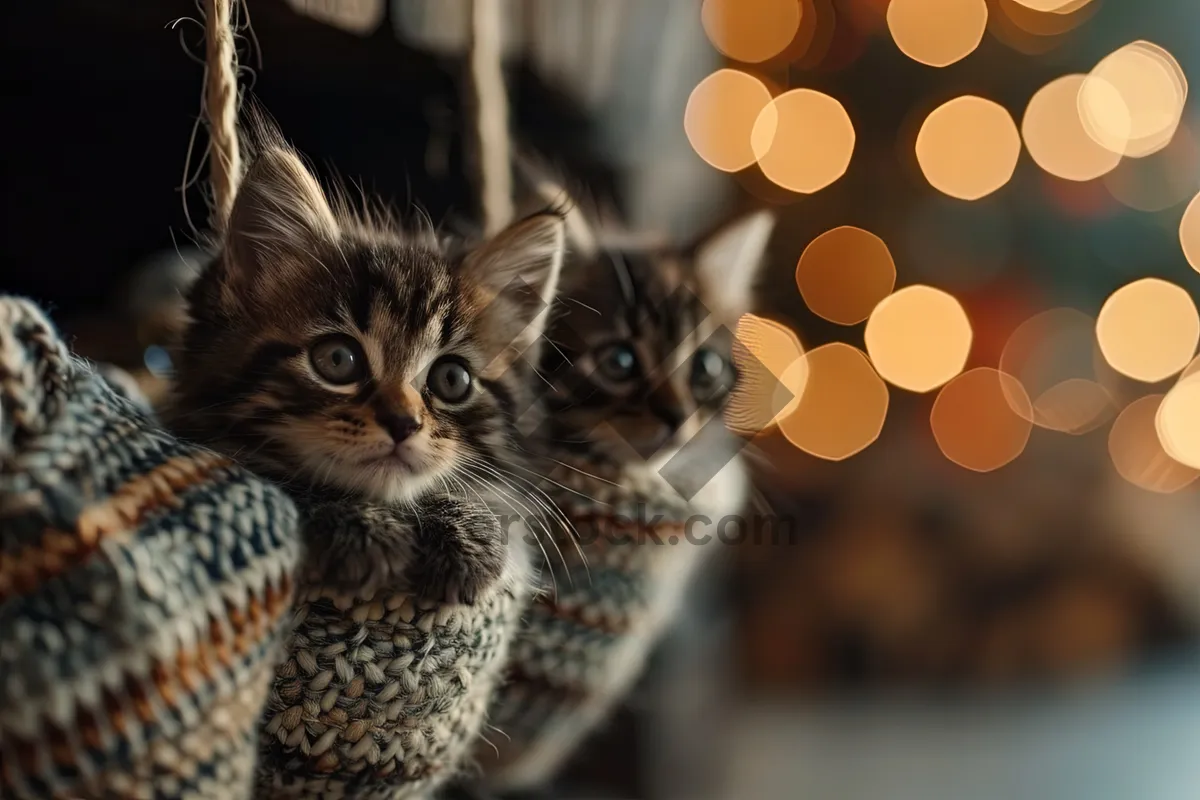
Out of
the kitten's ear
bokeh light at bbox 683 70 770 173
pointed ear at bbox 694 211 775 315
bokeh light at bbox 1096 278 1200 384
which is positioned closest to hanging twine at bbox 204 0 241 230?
the kitten's ear

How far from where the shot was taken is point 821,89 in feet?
2.57

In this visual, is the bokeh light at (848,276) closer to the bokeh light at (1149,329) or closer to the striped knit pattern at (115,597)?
the bokeh light at (1149,329)

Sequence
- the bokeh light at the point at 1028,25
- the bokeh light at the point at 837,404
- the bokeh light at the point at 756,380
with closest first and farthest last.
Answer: the bokeh light at the point at 756,380, the bokeh light at the point at 837,404, the bokeh light at the point at 1028,25

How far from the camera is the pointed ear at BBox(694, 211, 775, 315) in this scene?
1.46ft

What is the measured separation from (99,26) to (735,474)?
0.35 metres

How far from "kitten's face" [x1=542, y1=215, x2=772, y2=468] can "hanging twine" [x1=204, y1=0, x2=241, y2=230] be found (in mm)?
121

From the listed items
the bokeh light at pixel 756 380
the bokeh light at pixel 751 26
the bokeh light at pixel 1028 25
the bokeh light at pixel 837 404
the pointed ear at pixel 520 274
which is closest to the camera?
the pointed ear at pixel 520 274

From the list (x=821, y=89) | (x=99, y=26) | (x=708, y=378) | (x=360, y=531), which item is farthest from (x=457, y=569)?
(x=821, y=89)

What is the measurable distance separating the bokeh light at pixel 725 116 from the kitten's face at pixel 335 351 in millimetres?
428

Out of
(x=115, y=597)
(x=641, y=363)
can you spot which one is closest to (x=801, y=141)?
(x=641, y=363)

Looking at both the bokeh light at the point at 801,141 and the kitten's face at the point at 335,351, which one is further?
the bokeh light at the point at 801,141

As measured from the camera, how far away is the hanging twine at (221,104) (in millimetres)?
268

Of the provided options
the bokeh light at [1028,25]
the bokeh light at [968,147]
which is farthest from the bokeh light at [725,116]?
the bokeh light at [1028,25]

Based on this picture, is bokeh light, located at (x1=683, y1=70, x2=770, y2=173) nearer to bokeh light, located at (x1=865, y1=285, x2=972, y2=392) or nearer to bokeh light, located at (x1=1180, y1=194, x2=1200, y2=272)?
bokeh light, located at (x1=865, y1=285, x2=972, y2=392)
